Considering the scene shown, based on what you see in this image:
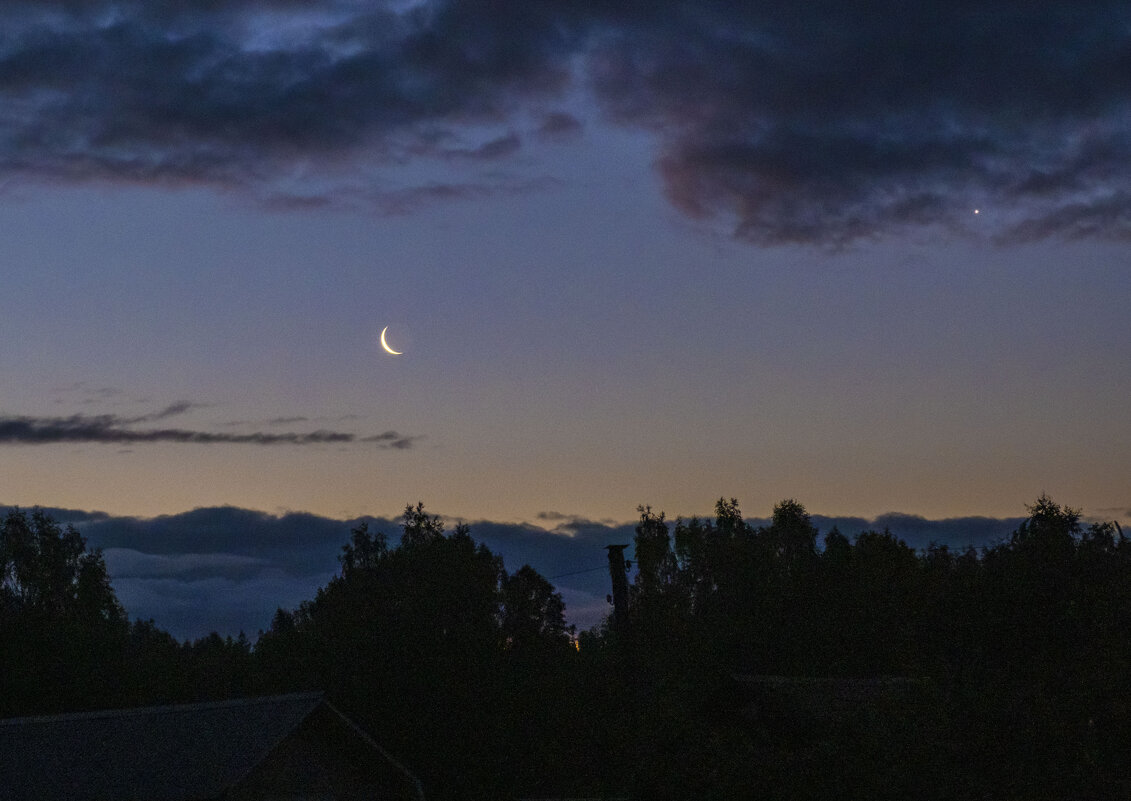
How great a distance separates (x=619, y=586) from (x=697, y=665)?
10.9 metres

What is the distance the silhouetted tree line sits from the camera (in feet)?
81.7

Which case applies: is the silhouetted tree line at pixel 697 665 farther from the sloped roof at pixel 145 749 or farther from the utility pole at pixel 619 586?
the sloped roof at pixel 145 749

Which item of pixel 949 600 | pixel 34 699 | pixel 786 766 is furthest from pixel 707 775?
pixel 34 699

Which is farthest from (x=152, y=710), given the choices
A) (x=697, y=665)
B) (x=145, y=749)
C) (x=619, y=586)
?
(x=619, y=586)

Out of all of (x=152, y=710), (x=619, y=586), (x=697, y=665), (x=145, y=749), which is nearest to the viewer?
(x=145, y=749)

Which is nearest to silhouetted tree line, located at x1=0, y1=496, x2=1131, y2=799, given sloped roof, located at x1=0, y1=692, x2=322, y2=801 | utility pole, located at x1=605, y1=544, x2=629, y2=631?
utility pole, located at x1=605, y1=544, x2=629, y2=631

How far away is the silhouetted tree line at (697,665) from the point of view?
24.9 meters

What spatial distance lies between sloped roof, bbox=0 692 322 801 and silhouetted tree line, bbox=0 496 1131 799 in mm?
10267

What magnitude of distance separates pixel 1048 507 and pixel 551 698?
98.2 ft

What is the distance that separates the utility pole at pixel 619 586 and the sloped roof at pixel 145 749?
95.6 ft

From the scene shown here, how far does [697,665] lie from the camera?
53.2m

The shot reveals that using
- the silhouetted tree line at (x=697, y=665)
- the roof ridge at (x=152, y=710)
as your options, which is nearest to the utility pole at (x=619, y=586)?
the silhouetted tree line at (x=697, y=665)

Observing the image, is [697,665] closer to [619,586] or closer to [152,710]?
[619,586]

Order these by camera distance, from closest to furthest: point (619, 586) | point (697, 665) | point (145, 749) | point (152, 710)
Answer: point (145, 749), point (152, 710), point (697, 665), point (619, 586)
